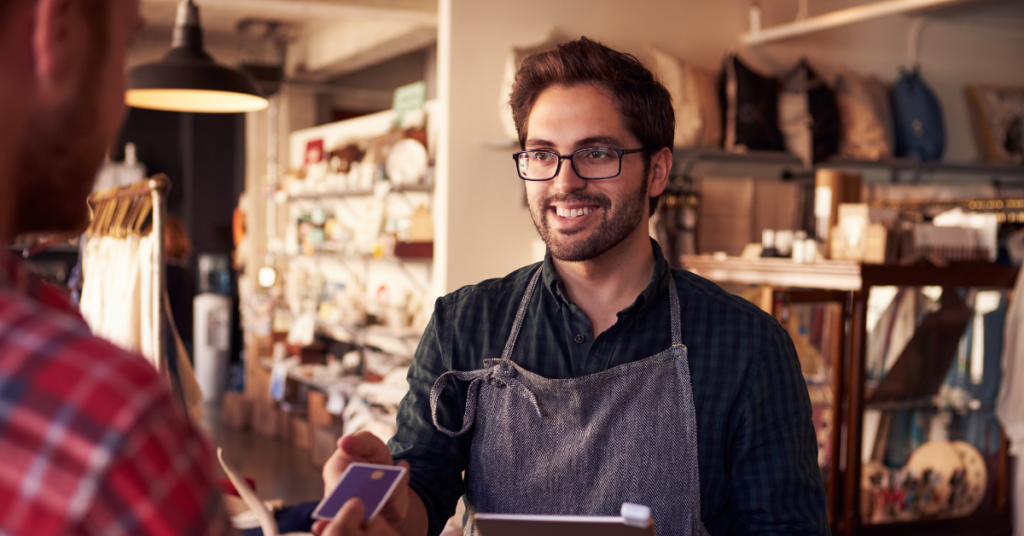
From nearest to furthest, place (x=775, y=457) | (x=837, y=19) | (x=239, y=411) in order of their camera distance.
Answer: (x=775, y=457) → (x=837, y=19) → (x=239, y=411)

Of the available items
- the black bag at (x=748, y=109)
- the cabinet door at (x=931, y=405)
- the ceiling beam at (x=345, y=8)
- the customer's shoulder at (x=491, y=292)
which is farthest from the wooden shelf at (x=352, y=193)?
the customer's shoulder at (x=491, y=292)

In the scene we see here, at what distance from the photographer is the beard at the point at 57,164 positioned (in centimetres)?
51

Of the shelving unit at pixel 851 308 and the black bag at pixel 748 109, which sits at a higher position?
the black bag at pixel 748 109

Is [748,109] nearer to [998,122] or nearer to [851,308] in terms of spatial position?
[851,308]

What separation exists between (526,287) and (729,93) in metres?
3.70

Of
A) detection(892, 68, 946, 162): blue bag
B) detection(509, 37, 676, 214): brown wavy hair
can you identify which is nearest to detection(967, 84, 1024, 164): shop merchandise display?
detection(892, 68, 946, 162): blue bag

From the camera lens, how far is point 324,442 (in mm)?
5918

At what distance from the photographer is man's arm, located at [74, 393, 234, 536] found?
1.45 ft

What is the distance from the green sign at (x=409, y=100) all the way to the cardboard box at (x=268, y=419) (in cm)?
276

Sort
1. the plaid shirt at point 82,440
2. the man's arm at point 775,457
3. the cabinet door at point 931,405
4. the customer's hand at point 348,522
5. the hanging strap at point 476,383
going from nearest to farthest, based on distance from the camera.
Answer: the plaid shirt at point 82,440, the customer's hand at point 348,522, the man's arm at point 775,457, the hanging strap at point 476,383, the cabinet door at point 931,405

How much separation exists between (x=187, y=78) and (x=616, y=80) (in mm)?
2656

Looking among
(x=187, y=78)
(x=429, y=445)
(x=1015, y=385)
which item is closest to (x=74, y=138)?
(x=429, y=445)

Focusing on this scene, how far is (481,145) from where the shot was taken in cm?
477

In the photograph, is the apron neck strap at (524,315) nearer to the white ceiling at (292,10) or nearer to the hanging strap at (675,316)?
the hanging strap at (675,316)
